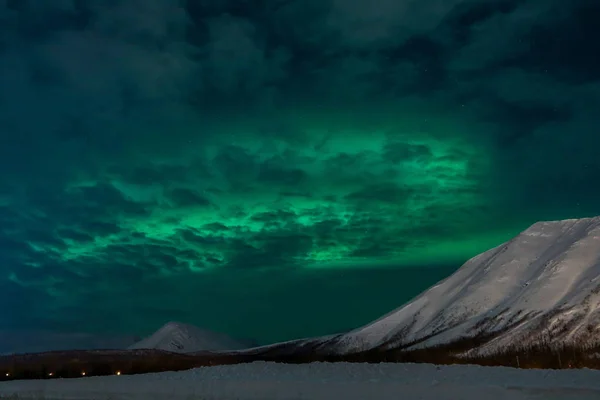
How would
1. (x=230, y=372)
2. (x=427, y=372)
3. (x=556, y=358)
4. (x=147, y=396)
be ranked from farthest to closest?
(x=556, y=358)
(x=230, y=372)
(x=427, y=372)
(x=147, y=396)

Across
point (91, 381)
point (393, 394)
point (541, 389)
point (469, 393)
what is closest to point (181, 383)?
point (91, 381)

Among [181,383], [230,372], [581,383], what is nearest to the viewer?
[581,383]

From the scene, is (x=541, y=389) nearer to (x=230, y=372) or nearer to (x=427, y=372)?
(x=427, y=372)

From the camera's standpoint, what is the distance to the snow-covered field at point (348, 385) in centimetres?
5303

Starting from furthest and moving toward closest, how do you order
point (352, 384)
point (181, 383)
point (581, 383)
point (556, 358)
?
point (556, 358) < point (181, 383) < point (352, 384) < point (581, 383)

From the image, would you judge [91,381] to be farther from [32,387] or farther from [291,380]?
[291,380]

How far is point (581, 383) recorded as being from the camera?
5453 centimetres

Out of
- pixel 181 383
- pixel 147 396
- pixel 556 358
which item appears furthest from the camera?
pixel 556 358

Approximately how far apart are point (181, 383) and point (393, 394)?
128 ft

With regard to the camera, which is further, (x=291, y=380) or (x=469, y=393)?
(x=291, y=380)

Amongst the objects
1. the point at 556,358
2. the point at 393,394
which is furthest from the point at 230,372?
the point at 556,358

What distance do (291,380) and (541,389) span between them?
1263 inches

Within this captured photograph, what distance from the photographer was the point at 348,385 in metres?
66.0

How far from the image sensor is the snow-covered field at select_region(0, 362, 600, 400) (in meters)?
53.0
